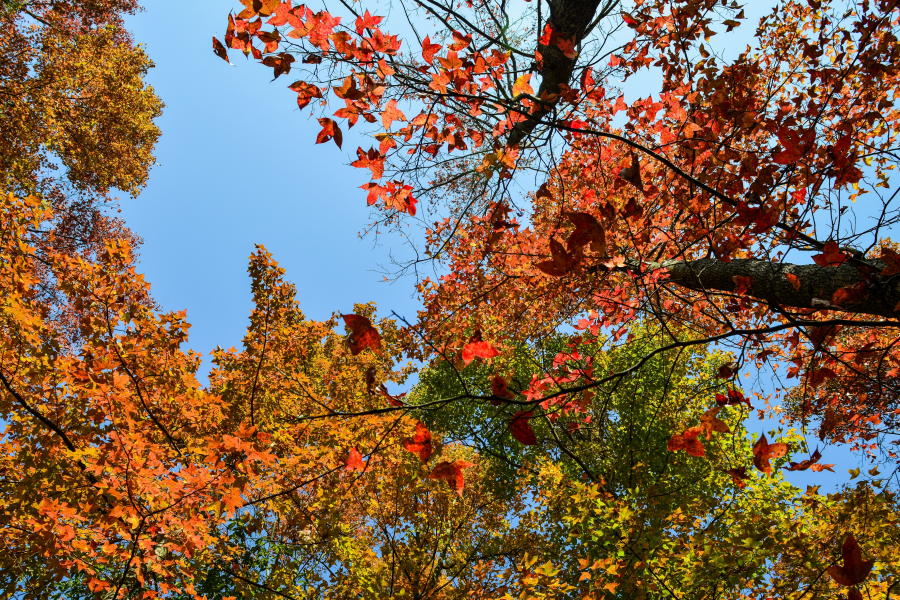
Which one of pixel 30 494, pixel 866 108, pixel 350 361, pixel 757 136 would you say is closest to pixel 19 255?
pixel 30 494

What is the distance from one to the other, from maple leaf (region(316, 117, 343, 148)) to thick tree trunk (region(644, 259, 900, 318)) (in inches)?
93.5

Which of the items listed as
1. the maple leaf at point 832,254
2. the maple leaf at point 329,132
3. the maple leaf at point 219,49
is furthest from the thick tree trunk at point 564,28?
the maple leaf at point 219,49

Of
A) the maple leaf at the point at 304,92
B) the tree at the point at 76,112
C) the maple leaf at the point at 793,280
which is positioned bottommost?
the maple leaf at the point at 793,280

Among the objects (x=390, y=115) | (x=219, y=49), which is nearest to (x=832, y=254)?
(x=390, y=115)

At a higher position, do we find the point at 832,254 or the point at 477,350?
the point at 832,254

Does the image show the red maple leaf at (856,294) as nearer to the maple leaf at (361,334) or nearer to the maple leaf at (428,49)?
the maple leaf at (361,334)

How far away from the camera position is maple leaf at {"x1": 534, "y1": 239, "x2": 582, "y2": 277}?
167 cm

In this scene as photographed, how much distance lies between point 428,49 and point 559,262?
1.74m

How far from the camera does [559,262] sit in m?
1.67

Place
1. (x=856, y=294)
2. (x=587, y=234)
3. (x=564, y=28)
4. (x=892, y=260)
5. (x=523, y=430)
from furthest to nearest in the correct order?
(x=564, y=28) → (x=856, y=294) → (x=892, y=260) → (x=523, y=430) → (x=587, y=234)

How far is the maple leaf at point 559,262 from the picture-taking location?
1.67m

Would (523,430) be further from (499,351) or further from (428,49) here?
(499,351)

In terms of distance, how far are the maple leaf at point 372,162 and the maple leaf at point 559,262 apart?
1.41 metres

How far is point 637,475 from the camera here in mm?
9250
